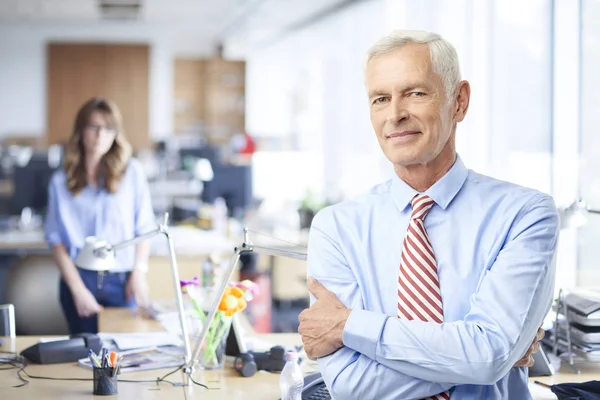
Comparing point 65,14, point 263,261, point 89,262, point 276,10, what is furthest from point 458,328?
point 65,14

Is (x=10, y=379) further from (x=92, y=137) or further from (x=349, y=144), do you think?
(x=349, y=144)

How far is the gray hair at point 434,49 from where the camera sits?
198 cm

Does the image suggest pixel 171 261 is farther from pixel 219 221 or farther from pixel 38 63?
pixel 38 63

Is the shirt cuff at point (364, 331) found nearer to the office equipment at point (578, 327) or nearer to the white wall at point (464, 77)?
the office equipment at point (578, 327)

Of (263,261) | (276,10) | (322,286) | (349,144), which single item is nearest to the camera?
(322,286)

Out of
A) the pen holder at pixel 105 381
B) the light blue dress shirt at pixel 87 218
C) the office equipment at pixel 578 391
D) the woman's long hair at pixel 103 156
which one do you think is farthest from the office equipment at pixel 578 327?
the woman's long hair at pixel 103 156

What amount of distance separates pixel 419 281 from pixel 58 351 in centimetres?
153

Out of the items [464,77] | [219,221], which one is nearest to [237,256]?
[464,77]

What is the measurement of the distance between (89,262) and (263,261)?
17.5ft

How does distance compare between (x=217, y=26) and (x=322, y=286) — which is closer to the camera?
(x=322, y=286)

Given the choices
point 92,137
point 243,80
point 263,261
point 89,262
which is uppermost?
point 243,80

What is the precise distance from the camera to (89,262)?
279cm

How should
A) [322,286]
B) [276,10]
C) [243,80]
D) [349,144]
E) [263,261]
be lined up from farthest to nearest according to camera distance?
[243,80], [276,10], [349,144], [263,261], [322,286]

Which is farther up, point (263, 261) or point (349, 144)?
point (349, 144)
